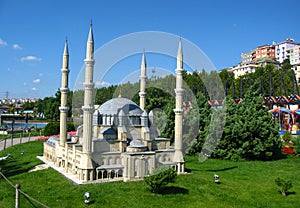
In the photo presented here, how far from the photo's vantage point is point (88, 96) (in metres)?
14.0

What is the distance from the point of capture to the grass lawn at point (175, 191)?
11.2m

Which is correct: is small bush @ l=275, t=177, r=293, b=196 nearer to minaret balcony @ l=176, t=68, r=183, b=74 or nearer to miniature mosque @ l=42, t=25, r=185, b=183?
miniature mosque @ l=42, t=25, r=185, b=183

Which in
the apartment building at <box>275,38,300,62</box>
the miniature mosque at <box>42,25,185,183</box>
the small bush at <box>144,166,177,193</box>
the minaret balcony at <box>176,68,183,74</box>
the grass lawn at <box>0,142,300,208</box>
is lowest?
the grass lawn at <box>0,142,300,208</box>

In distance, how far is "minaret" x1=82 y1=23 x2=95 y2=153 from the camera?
44.9ft

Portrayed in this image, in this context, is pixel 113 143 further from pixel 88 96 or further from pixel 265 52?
pixel 265 52

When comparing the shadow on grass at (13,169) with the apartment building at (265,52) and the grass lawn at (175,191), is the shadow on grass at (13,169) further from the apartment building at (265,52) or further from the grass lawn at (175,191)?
the apartment building at (265,52)

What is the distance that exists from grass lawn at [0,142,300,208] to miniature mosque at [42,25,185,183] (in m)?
0.87

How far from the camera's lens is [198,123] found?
22.9 meters

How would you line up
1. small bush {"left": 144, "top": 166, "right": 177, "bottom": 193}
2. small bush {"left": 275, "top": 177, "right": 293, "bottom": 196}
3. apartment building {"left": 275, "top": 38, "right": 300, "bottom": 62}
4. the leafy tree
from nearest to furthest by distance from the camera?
small bush {"left": 144, "top": 166, "right": 177, "bottom": 193} < small bush {"left": 275, "top": 177, "right": 293, "bottom": 196} < the leafy tree < apartment building {"left": 275, "top": 38, "right": 300, "bottom": 62}

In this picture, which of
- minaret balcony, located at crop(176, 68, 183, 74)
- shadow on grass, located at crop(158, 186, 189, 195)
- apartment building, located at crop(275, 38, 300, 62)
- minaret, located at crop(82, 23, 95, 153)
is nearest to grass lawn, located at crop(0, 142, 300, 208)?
shadow on grass, located at crop(158, 186, 189, 195)

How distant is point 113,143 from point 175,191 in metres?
4.51

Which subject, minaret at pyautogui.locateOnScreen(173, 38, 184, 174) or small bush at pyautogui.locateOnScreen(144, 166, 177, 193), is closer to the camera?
small bush at pyautogui.locateOnScreen(144, 166, 177, 193)

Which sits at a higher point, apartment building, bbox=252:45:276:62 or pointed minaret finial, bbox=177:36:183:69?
apartment building, bbox=252:45:276:62

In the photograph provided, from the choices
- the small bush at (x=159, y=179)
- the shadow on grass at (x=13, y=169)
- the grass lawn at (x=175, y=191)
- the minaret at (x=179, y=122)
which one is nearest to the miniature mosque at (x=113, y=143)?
the minaret at (x=179, y=122)
